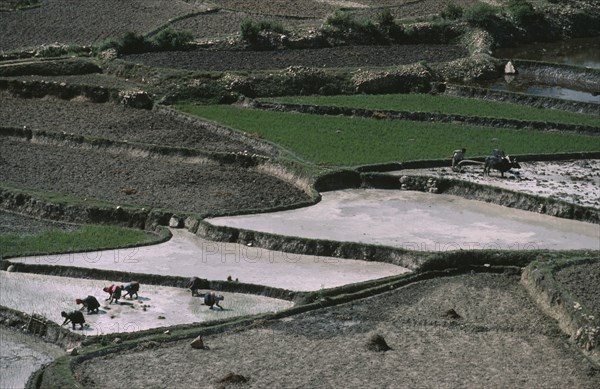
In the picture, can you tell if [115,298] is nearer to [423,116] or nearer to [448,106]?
[423,116]

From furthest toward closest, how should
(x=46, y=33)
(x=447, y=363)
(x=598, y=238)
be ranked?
(x=46, y=33)
(x=598, y=238)
(x=447, y=363)

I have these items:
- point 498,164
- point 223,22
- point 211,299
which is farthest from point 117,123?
point 211,299

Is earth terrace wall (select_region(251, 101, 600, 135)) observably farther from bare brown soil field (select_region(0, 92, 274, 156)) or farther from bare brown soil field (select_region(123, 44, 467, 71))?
bare brown soil field (select_region(123, 44, 467, 71))

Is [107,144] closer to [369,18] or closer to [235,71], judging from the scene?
[235,71]

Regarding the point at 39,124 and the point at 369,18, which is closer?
the point at 39,124

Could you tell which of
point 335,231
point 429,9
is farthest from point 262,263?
point 429,9

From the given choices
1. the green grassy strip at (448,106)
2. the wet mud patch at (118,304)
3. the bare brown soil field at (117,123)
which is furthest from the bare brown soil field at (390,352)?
the green grassy strip at (448,106)

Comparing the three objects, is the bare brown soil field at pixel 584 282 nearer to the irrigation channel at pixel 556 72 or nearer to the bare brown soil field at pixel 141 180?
the bare brown soil field at pixel 141 180
